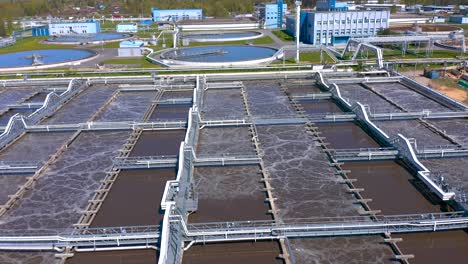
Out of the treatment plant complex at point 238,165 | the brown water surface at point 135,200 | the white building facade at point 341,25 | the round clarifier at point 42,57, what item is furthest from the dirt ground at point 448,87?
the round clarifier at point 42,57

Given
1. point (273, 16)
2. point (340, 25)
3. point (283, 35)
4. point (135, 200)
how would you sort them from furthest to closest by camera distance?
point (273, 16) < point (283, 35) < point (340, 25) < point (135, 200)

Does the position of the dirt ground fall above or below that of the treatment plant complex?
above

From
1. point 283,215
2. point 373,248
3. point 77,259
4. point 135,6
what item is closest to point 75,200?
point 77,259

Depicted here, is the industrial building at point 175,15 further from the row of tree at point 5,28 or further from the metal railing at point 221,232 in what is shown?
the metal railing at point 221,232

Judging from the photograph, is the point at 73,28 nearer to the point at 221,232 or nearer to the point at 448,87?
the point at 448,87

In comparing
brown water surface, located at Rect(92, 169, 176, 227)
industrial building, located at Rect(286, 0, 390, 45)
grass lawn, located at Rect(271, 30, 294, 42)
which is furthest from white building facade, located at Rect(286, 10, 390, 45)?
brown water surface, located at Rect(92, 169, 176, 227)

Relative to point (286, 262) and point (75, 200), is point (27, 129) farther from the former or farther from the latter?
point (286, 262)

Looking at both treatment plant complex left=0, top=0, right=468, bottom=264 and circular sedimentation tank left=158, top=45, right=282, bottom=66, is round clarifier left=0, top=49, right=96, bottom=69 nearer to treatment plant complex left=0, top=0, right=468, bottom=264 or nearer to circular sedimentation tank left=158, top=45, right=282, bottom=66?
treatment plant complex left=0, top=0, right=468, bottom=264

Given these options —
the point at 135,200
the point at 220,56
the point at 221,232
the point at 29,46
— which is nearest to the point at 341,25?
the point at 220,56
